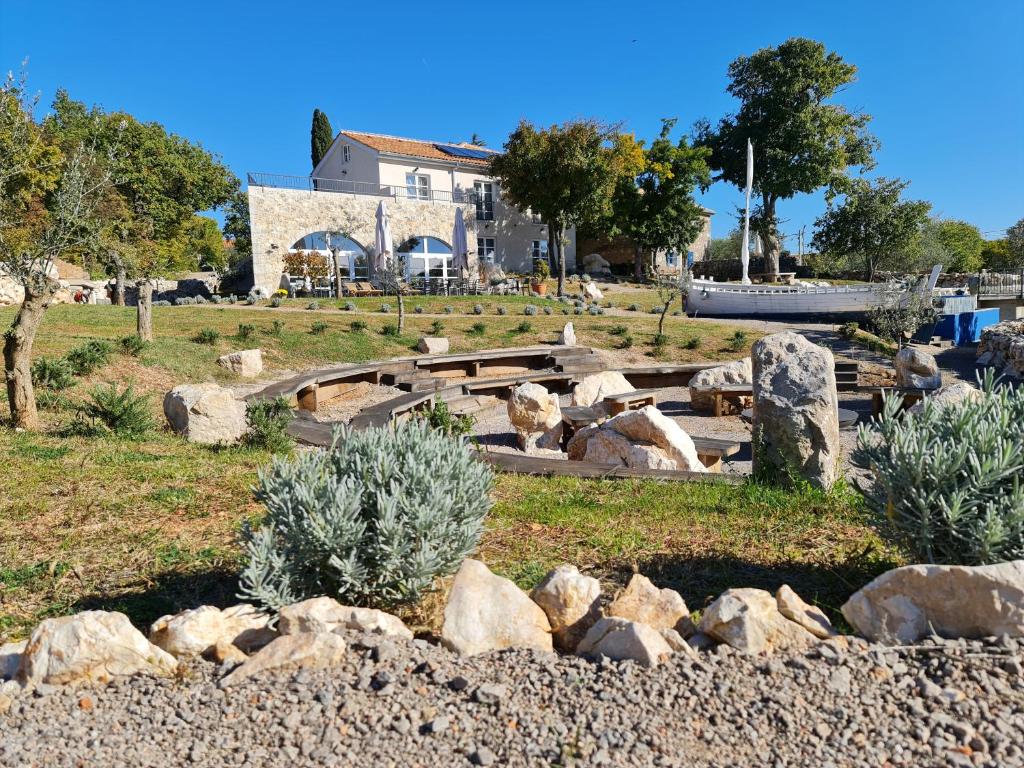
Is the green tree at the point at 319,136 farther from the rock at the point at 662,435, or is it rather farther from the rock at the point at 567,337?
the rock at the point at 662,435

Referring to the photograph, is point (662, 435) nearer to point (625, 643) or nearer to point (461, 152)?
point (625, 643)

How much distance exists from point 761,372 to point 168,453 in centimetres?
569

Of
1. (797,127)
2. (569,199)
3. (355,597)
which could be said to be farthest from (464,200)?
(355,597)

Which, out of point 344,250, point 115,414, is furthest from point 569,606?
point 344,250

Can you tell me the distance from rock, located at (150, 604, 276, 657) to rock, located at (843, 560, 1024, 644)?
2504 millimetres

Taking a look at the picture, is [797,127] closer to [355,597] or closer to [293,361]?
[293,361]

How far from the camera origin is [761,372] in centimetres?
562

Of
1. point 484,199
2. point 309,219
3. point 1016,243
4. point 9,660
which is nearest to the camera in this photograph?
point 9,660

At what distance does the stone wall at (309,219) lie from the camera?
31.7 m

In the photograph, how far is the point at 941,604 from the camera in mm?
2578

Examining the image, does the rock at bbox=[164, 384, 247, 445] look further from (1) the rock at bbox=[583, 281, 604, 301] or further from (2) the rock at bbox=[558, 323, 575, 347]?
(1) the rock at bbox=[583, 281, 604, 301]

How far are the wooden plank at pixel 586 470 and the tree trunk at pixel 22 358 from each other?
203 inches

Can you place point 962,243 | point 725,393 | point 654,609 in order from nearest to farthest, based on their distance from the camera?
point 654,609
point 725,393
point 962,243

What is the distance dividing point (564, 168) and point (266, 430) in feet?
99.8
